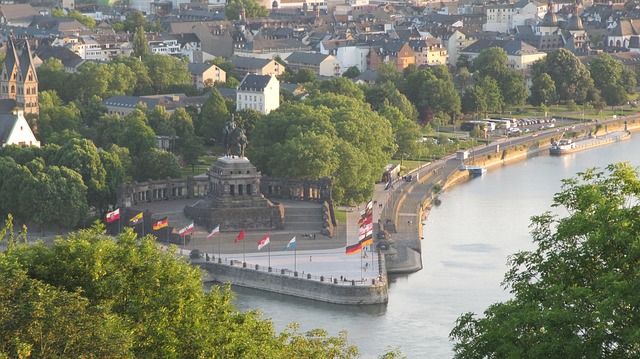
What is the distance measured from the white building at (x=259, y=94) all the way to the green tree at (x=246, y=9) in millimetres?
64647

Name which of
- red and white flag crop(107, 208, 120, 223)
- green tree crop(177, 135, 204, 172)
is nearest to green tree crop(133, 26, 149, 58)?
green tree crop(177, 135, 204, 172)

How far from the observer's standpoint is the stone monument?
70938 millimetres

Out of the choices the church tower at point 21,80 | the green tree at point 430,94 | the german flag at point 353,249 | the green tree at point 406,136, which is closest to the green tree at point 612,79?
the green tree at point 430,94

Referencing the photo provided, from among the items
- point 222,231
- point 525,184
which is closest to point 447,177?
point 525,184

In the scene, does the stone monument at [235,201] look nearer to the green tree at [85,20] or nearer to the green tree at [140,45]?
the green tree at [140,45]

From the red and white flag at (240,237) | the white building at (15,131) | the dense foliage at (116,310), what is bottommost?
the red and white flag at (240,237)

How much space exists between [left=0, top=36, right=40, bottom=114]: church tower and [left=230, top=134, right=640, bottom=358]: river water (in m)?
24.9

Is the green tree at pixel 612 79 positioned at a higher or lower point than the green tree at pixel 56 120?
lower

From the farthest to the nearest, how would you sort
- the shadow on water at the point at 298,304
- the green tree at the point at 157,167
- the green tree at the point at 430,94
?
the green tree at the point at 430,94 < the green tree at the point at 157,167 < the shadow on water at the point at 298,304

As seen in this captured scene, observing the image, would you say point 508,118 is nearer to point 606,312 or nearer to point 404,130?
point 404,130

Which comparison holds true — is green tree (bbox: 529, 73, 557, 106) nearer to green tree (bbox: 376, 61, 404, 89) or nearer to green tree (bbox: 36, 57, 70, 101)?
green tree (bbox: 376, 61, 404, 89)

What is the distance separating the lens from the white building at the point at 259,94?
336 feet

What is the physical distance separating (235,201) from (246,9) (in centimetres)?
10005

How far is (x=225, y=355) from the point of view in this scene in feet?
114
